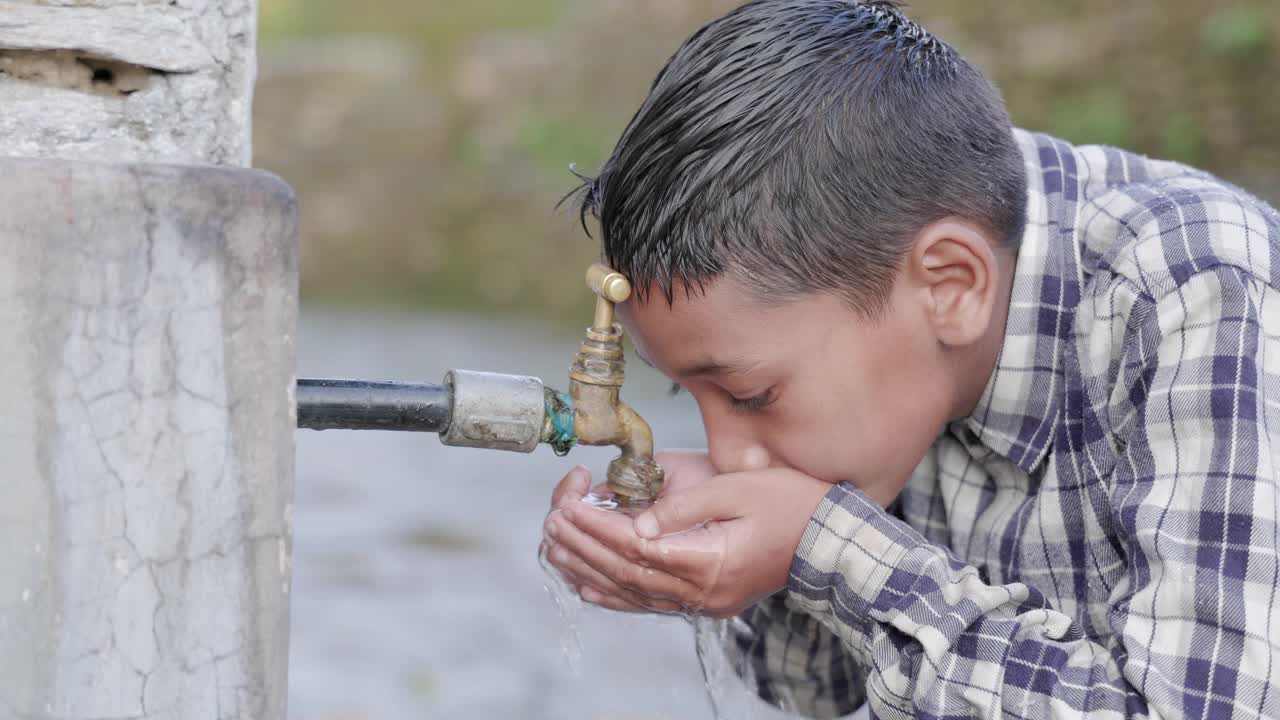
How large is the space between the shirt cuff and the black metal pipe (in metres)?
0.47

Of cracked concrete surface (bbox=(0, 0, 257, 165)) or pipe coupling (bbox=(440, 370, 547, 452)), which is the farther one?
pipe coupling (bbox=(440, 370, 547, 452))

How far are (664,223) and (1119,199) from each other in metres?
0.60

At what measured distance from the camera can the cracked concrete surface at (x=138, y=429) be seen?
1068 mm

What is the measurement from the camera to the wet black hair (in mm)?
1553

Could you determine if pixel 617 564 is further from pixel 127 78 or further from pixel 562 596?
pixel 127 78

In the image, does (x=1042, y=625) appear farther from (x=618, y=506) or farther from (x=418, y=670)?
(x=418, y=670)

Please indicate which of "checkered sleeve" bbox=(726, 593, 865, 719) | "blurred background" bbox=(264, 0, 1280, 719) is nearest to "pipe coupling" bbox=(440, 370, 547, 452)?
"checkered sleeve" bbox=(726, 593, 865, 719)

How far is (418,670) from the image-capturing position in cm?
318

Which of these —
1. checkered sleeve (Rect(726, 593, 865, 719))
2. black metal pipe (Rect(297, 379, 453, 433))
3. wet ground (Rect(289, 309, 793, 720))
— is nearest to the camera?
black metal pipe (Rect(297, 379, 453, 433))

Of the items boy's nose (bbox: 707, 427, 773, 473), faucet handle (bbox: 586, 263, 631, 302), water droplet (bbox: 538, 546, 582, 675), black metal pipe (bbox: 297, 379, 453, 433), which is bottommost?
water droplet (bbox: 538, 546, 582, 675)

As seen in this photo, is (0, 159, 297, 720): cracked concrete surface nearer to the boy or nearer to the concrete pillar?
the concrete pillar

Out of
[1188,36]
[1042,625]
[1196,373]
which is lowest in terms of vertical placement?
[1042,625]

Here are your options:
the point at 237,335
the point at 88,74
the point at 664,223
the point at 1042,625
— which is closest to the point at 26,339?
the point at 237,335

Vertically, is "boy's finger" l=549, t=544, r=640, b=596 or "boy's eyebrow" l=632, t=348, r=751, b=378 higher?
"boy's eyebrow" l=632, t=348, r=751, b=378
